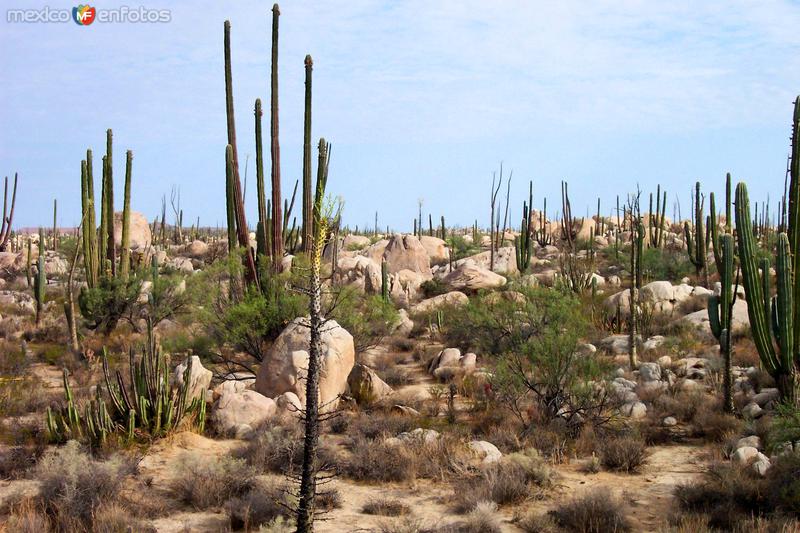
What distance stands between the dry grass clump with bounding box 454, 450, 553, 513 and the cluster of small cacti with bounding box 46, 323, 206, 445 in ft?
13.6

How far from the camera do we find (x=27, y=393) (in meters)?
13.0

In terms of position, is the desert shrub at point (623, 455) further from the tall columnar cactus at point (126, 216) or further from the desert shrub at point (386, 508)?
the tall columnar cactus at point (126, 216)

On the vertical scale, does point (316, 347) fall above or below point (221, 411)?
above

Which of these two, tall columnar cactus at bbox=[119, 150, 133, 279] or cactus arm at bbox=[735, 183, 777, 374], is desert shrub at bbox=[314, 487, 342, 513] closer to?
cactus arm at bbox=[735, 183, 777, 374]

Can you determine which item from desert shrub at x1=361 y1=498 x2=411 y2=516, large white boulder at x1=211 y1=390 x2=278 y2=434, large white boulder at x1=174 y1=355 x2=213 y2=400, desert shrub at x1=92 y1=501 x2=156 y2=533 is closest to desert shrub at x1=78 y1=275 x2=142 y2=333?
large white boulder at x1=174 y1=355 x2=213 y2=400

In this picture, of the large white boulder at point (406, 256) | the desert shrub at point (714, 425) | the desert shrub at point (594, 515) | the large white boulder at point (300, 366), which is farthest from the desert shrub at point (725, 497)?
the large white boulder at point (406, 256)

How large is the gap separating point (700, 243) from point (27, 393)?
838 inches

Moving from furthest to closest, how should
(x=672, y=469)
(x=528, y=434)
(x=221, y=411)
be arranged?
1. (x=221, y=411)
2. (x=528, y=434)
3. (x=672, y=469)

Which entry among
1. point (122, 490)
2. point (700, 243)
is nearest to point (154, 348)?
point (122, 490)

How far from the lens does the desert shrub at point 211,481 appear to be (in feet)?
27.6

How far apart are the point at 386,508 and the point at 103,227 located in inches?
505

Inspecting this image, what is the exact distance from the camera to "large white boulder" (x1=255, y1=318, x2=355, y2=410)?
12.5 metres

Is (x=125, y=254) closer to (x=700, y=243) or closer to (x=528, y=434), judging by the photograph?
(x=528, y=434)

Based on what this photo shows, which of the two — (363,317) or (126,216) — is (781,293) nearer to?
(363,317)
